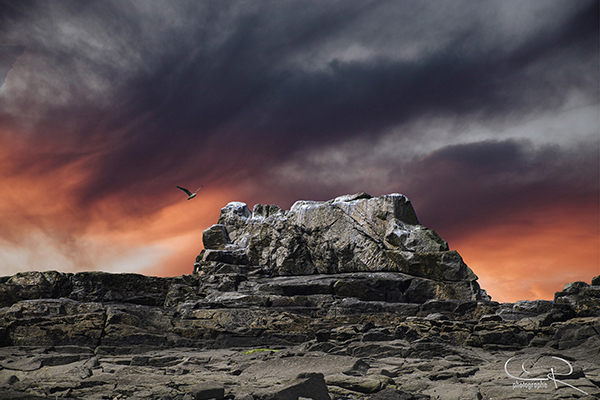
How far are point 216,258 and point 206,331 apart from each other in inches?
415

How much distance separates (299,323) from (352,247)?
28.7ft

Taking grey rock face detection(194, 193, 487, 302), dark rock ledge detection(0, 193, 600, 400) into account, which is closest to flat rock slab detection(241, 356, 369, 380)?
dark rock ledge detection(0, 193, 600, 400)

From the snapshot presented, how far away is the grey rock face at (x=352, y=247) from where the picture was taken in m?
22.1

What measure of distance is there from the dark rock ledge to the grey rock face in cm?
9

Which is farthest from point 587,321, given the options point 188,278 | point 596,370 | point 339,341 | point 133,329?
point 188,278

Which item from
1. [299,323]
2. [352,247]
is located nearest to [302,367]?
[299,323]

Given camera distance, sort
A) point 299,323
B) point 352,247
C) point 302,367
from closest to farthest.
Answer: point 302,367
point 299,323
point 352,247

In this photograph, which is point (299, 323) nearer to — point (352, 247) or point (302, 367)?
point (302, 367)

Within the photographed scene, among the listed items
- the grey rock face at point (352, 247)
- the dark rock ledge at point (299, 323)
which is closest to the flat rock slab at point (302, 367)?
the dark rock ledge at point (299, 323)

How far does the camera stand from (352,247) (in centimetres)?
2464

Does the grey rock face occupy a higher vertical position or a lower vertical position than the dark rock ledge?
higher

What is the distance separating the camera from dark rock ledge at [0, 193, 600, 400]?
23.9 ft

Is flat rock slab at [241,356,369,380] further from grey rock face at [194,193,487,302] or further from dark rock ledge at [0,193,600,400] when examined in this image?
grey rock face at [194,193,487,302]

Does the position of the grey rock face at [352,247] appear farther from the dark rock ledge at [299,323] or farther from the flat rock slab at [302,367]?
the flat rock slab at [302,367]
